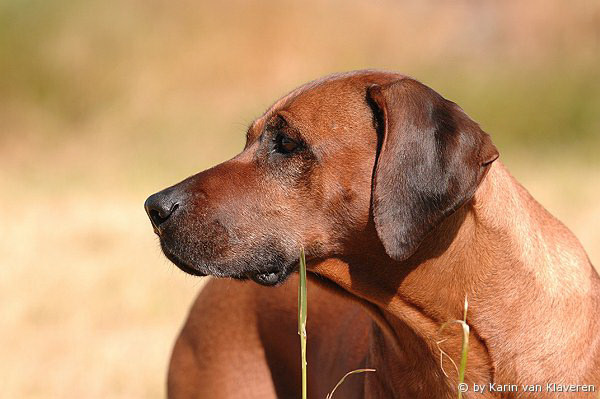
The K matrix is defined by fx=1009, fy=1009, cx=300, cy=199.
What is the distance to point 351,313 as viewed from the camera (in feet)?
13.9

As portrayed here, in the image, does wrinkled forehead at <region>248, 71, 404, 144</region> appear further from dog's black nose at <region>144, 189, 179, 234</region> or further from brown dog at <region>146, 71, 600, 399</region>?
dog's black nose at <region>144, 189, 179, 234</region>

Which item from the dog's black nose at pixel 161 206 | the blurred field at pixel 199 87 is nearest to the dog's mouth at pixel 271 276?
the dog's black nose at pixel 161 206

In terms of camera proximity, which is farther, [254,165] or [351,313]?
[351,313]

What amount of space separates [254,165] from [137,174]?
10094mm

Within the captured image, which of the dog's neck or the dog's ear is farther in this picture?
the dog's neck

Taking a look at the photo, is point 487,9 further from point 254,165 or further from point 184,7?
point 254,165

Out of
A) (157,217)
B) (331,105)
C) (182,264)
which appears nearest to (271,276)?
(182,264)

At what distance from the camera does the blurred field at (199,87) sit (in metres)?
10.7

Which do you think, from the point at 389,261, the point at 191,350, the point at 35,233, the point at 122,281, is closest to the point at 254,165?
the point at 389,261

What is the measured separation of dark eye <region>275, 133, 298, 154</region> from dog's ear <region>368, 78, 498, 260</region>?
0.35 meters

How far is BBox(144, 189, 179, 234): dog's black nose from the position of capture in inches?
135

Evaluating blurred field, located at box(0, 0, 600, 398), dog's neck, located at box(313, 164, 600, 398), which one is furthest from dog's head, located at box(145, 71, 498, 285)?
blurred field, located at box(0, 0, 600, 398)

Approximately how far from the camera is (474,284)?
3367mm

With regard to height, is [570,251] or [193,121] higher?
[193,121]
